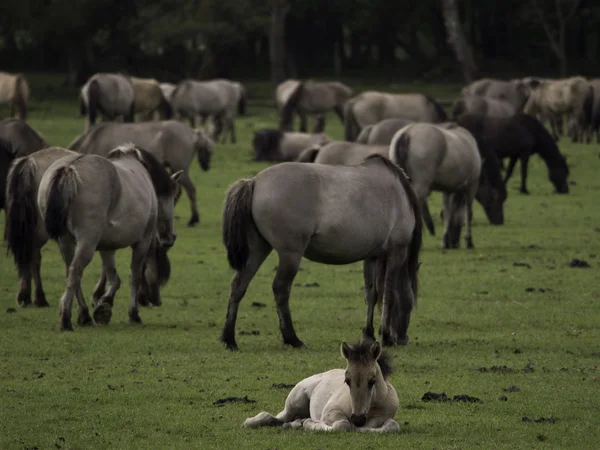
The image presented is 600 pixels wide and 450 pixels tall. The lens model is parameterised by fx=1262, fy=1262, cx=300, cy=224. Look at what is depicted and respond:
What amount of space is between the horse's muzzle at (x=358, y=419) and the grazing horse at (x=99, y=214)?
510 centimetres

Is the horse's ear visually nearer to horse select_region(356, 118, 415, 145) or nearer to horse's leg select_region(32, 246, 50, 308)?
horse's leg select_region(32, 246, 50, 308)

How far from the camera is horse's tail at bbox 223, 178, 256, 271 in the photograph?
10.6m

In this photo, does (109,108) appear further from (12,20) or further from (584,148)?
(12,20)

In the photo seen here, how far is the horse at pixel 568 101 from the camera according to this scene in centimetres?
3847

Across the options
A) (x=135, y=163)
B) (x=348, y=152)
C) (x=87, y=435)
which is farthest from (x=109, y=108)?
(x=87, y=435)

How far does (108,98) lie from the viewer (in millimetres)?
34531

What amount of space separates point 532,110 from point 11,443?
35352 millimetres

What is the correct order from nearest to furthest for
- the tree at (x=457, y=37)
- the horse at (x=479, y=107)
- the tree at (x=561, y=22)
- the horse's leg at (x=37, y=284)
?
the horse's leg at (x=37, y=284) < the horse at (x=479, y=107) < the tree at (x=457, y=37) < the tree at (x=561, y=22)

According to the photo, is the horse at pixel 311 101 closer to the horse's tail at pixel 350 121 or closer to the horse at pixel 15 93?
the horse's tail at pixel 350 121

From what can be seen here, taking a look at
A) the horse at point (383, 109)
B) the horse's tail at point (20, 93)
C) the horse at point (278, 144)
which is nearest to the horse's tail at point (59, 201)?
the horse at point (278, 144)

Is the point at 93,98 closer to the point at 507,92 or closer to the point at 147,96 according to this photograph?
the point at 147,96

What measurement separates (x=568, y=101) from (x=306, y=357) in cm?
3001

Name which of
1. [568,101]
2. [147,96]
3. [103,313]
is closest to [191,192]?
[103,313]

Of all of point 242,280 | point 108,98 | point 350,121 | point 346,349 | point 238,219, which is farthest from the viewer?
point 108,98
